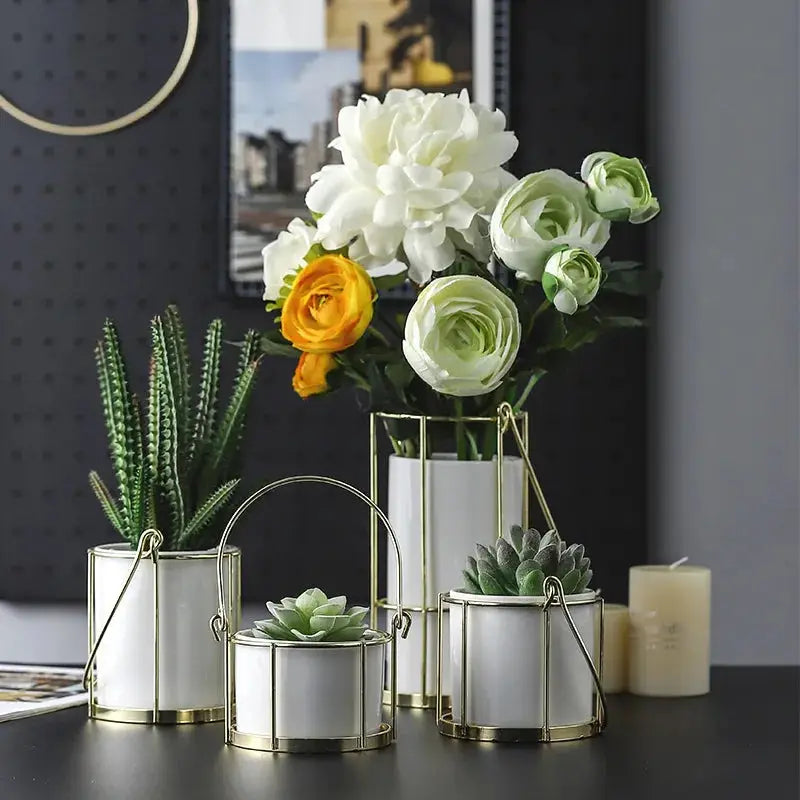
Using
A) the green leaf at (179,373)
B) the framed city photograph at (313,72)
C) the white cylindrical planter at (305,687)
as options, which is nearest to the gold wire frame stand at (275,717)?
the white cylindrical planter at (305,687)

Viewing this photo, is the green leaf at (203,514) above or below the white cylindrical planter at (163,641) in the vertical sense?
above

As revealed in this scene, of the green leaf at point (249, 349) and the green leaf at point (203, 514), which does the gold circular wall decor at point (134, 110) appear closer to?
the green leaf at point (249, 349)

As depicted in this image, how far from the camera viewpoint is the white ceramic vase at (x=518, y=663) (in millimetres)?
905

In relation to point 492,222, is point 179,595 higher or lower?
lower

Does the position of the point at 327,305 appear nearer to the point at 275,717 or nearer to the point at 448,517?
the point at 448,517

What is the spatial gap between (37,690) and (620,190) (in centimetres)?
64

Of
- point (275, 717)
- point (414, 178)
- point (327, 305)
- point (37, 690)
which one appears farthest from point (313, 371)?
point (37, 690)

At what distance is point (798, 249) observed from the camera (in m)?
1.36

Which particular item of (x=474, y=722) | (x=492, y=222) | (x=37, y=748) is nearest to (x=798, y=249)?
(x=492, y=222)

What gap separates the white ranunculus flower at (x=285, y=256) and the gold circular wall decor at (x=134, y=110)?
1.26 feet

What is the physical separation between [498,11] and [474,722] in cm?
75

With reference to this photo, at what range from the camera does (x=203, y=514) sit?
3.25 feet

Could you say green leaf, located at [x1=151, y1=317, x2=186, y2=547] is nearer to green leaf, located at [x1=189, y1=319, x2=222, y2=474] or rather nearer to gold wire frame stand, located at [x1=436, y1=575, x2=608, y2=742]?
green leaf, located at [x1=189, y1=319, x2=222, y2=474]

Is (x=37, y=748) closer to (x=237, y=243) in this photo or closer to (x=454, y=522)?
(x=454, y=522)
